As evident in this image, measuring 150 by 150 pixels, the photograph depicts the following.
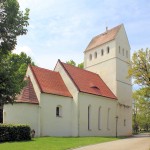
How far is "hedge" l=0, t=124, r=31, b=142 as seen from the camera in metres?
25.4

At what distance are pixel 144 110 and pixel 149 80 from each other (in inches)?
175

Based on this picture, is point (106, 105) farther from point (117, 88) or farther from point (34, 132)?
point (34, 132)

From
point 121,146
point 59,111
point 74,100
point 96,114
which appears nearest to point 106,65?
point 96,114

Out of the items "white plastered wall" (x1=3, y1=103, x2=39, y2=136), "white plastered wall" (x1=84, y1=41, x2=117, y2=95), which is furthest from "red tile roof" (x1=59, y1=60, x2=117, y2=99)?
"white plastered wall" (x1=3, y1=103, x2=39, y2=136)

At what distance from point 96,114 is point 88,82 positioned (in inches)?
179

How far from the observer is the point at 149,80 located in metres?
32.9

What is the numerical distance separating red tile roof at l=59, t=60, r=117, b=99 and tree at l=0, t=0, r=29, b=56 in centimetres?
2404

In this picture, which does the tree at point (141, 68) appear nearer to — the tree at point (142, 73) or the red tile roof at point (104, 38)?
the tree at point (142, 73)

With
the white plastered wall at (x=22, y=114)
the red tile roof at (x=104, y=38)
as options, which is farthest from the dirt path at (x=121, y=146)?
the red tile roof at (x=104, y=38)

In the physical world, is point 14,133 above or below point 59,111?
below

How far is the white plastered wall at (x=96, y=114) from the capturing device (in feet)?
117

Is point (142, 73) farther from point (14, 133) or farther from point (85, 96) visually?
point (14, 133)

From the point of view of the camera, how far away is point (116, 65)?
143 ft

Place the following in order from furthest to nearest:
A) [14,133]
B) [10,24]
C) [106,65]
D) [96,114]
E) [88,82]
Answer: [106,65]
[88,82]
[96,114]
[14,133]
[10,24]
